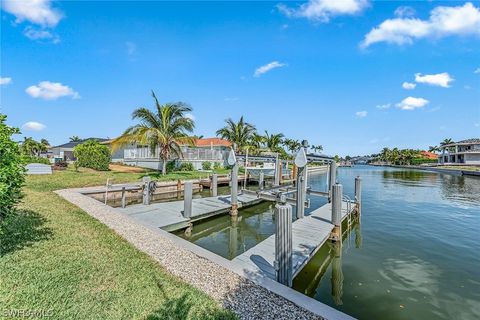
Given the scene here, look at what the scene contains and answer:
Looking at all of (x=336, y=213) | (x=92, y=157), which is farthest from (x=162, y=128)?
(x=336, y=213)

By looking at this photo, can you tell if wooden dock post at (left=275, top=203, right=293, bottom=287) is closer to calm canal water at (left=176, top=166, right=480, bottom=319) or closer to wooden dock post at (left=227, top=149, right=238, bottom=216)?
calm canal water at (left=176, top=166, right=480, bottom=319)

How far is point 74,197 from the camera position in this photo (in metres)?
12.4

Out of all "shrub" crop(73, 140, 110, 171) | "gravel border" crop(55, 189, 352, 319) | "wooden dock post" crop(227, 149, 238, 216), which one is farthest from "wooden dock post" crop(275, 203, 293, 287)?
"shrub" crop(73, 140, 110, 171)

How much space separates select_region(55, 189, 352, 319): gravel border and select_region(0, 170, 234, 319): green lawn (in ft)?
0.83

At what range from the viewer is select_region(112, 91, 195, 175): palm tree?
826 inches

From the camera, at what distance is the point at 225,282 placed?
186 inches

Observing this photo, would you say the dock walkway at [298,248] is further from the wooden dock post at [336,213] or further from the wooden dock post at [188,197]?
the wooden dock post at [188,197]

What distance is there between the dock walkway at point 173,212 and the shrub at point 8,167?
14.1 ft

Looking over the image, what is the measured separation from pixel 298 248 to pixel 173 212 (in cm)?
590

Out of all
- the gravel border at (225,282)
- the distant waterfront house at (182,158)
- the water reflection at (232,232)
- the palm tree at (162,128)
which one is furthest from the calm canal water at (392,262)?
the distant waterfront house at (182,158)

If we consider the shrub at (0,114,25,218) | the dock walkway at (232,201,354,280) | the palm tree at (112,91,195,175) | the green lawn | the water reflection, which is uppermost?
the palm tree at (112,91,195,175)

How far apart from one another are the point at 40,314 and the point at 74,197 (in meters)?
10.4

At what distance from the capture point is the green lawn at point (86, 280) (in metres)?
3.65

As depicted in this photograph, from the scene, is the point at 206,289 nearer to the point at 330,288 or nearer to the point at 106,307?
the point at 106,307
